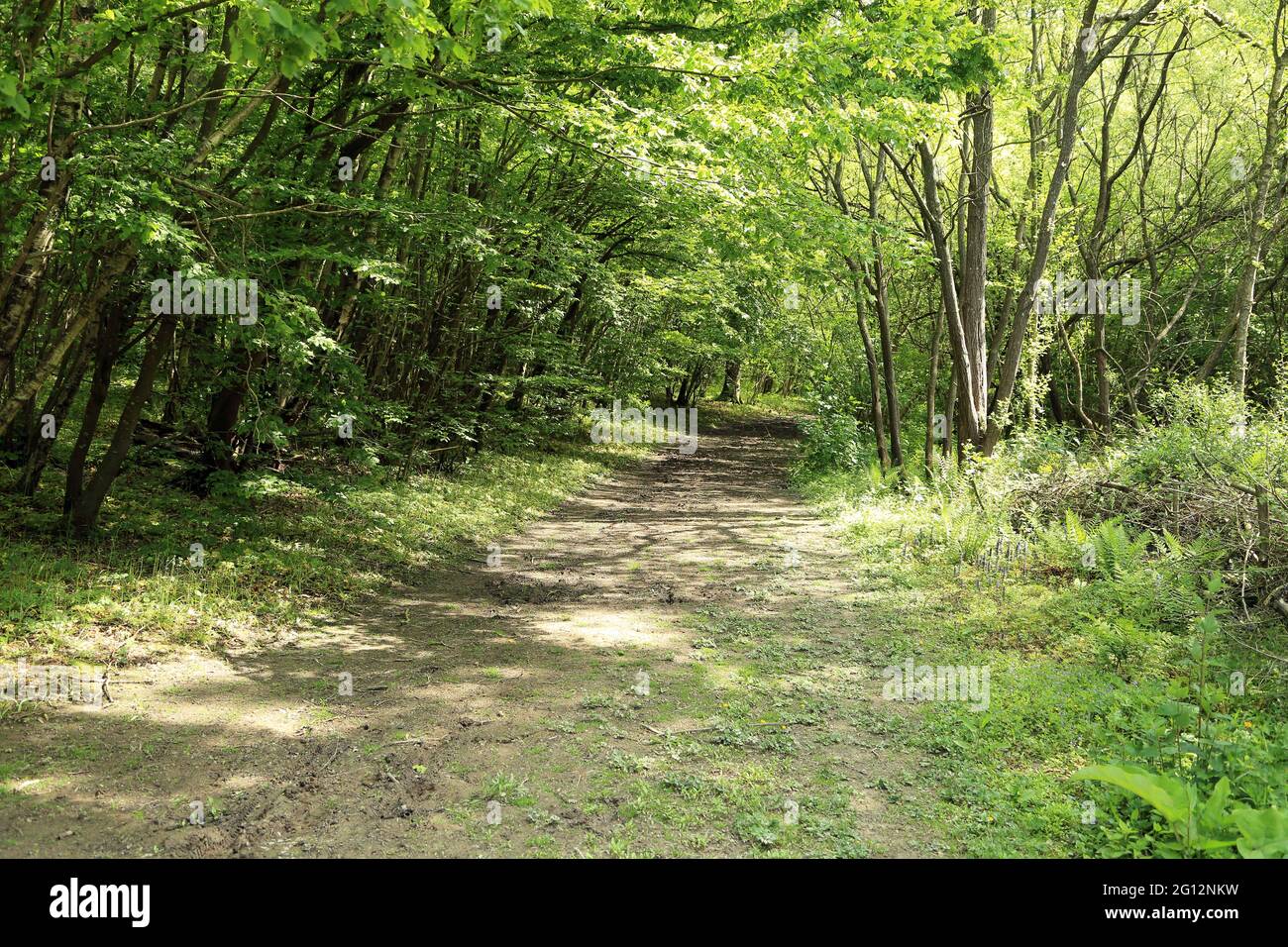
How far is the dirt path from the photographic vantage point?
3.84 metres

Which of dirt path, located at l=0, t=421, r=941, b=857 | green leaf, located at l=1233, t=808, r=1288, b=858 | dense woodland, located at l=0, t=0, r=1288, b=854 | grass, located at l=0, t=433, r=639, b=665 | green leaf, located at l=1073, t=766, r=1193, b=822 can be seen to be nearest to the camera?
green leaf, located at l=1233, t=808, r=1288, b=858

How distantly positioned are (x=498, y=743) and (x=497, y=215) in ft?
21.4

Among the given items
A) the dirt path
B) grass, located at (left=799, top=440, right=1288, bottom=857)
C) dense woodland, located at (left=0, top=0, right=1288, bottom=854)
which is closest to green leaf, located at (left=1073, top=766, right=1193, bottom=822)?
grass, located at (left=799, top=440, right=1288, bottom=857)

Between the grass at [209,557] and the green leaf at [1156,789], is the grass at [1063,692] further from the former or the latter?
the grass at [209,557]

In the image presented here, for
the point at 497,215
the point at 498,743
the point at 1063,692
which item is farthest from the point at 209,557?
the point at 1063,692

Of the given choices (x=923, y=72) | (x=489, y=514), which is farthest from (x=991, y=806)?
(x=489, y=514)

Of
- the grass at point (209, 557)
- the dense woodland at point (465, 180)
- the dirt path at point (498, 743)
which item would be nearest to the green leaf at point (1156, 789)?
the dirt path at point (498, 743)

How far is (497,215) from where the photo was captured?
30.6 feet

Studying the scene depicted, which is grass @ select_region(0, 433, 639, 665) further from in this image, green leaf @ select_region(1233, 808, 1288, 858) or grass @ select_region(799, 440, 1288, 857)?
green leaf @ select_region(1233, 808, 1288, 858)

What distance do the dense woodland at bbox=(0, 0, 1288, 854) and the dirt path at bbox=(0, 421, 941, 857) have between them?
6.18ft

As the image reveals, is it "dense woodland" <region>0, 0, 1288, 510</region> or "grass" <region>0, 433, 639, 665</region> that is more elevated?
"dense woodland" <region>0, 0, 1288, 510</region>

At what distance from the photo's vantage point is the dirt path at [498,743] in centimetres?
384

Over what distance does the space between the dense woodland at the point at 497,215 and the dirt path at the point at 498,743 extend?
1884 millimetres

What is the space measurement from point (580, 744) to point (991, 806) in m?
2.34
